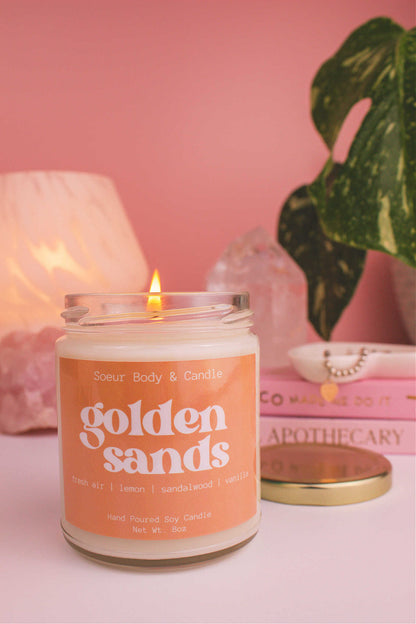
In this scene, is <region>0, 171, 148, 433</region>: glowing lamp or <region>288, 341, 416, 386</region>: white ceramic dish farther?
<region>0, 171, 148, 433</region>: glowing lamp

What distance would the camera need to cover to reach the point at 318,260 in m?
0.84

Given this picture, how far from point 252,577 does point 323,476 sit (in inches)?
6.7

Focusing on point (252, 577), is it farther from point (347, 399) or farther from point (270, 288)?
point (270, 288)

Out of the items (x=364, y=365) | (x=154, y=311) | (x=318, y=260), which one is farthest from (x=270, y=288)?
(x=154, y=311)

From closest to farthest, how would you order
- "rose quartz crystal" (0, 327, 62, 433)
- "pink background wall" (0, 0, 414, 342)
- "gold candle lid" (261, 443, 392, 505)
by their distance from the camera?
"gold candle lid" (261, 443, 392, 505) < "rose quartz crystal" (0, 327, 62, 433) < "pink background wall" (0, 0, 414, 342)

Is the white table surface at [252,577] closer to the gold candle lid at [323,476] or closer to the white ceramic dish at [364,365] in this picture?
the gold candle lid at [323,476]

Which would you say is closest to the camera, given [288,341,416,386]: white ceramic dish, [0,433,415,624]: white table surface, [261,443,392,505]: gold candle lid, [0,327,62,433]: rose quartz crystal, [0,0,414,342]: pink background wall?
[0,433,415,624]: white table surface

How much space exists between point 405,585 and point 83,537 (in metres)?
0.20

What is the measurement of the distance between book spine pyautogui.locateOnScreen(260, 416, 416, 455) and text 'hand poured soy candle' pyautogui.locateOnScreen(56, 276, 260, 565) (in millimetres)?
272

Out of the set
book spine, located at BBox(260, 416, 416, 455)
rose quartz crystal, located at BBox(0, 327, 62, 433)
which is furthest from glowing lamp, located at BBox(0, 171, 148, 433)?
book spine, located at BBox(260, 416, 416, 455)

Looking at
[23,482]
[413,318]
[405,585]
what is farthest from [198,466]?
[413,318]

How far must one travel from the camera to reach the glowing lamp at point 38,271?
29.1 inches

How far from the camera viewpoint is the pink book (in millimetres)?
631

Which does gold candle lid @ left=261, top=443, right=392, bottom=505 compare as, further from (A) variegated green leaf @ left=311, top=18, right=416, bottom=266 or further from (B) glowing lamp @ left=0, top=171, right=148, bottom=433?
(B) glowing lamp @ left=0, top=171, right=148, bottom=433
